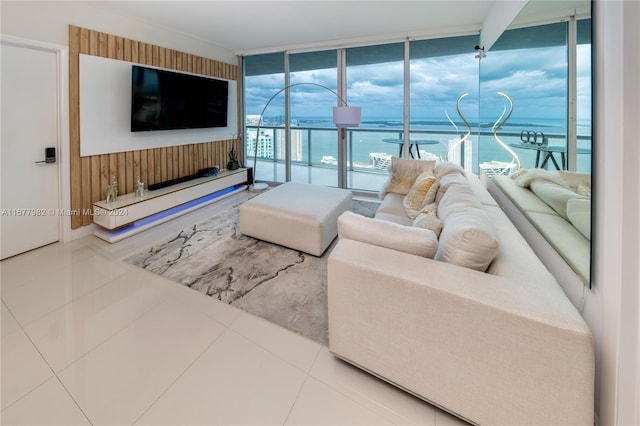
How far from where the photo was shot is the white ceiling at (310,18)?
3416mm

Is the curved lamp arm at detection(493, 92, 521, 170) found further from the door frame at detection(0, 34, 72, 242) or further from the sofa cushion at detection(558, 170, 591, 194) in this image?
the door frame at detection(0, 34, 72, 242)

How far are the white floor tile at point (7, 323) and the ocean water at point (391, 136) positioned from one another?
11.7 ft

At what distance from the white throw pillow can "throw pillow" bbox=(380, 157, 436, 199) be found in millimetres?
2152

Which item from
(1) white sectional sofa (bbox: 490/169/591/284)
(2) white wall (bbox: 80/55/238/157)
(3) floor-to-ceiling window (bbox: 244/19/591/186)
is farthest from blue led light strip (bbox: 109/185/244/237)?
(1) white sectional sofa (bbox: 490/169/591/284)

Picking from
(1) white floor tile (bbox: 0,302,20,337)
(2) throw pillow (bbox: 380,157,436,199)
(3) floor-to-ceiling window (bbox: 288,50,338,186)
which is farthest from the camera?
(3) floor-to-ceiling window (bbox: 288,50,338,186)

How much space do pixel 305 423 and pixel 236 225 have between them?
2798 millimetres

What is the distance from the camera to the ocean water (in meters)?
2.65

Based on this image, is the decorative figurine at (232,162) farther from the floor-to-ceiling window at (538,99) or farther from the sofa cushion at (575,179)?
the sofa cushion at (575,179)

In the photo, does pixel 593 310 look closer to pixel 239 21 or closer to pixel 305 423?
pixel 305 423

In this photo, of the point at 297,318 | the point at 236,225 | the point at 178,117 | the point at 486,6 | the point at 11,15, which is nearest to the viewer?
the point at 297,318

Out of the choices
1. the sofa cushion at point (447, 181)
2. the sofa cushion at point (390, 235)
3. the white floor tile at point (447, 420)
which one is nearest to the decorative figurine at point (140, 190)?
the sofa cushion at point (390, 235)

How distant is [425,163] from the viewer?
12.0ft

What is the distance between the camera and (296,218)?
119 inches

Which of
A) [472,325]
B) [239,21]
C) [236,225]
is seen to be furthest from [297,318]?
[239,21]
